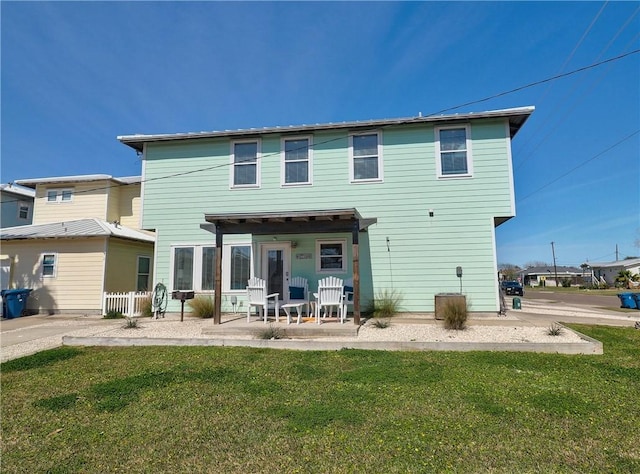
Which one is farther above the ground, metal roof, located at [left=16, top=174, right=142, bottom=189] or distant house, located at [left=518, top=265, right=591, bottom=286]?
metal roof, located at [left=16, top=174, right=142, bottom=189]

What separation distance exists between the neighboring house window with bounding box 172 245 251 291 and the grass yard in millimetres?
5393

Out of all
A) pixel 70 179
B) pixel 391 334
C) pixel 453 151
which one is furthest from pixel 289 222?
pixel 70 179

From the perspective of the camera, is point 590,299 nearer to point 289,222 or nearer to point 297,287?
point 297,287

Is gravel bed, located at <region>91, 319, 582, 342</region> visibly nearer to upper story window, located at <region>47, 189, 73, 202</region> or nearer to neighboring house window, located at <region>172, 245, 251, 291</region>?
neighboring house window, located at <region>172, 245, 251, 291</region>

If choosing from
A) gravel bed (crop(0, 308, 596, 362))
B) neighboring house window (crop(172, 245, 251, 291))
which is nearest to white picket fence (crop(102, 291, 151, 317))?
neighboring house window (crop(172, 245, 251, 291))

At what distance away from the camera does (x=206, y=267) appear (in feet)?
37.7

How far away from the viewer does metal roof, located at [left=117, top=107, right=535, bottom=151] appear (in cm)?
1012

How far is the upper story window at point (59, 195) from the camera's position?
53.1ft

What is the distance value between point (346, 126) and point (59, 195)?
556 inches

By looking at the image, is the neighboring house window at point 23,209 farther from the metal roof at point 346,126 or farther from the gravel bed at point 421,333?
the gravel bed at point 421,333

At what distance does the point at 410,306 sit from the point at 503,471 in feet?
25.9

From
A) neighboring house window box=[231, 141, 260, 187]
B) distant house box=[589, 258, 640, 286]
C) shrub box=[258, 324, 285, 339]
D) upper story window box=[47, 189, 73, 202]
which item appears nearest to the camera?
shrub box=[258, 324, 285, 339]

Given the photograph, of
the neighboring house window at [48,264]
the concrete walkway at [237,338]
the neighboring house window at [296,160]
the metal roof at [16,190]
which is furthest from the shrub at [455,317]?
the metal roof at [16,190]

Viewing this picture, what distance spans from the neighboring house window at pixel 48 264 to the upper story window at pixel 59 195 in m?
3.85
